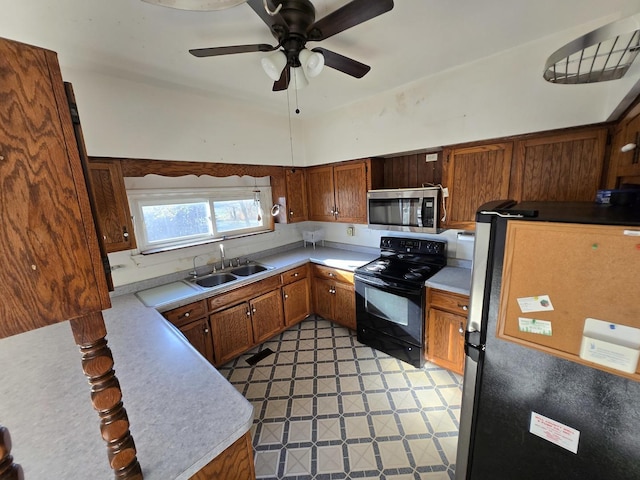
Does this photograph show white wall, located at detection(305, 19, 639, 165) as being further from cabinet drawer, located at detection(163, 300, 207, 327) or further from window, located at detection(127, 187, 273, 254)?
cabinet drawer, located at detection(163, 300, 207, 327)

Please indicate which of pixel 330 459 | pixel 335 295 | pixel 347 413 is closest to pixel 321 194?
pixel 335 295

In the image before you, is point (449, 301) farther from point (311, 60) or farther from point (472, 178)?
point (311, 60)

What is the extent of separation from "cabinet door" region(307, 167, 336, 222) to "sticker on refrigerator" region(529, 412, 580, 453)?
2.41 meters

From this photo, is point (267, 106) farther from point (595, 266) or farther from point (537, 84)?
point (595, 266)

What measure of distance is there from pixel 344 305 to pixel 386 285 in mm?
723

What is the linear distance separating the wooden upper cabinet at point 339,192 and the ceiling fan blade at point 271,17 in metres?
1.66

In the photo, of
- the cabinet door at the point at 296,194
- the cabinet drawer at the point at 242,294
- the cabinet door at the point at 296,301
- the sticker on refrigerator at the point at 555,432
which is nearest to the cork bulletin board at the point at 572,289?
the sticker on refrigerator at the point at 555,432

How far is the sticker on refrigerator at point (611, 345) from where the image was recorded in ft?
2.54

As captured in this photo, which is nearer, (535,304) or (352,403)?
(535,304)

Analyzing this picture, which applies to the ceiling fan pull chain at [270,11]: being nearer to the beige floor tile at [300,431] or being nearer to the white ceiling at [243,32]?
the white ceiling at [243,32]

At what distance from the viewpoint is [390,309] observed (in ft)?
7.96

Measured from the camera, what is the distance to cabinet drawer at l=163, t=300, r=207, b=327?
204 centimetres

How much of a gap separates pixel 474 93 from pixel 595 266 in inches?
66.1

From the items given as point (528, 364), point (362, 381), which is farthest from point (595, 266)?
point (362, 381)
